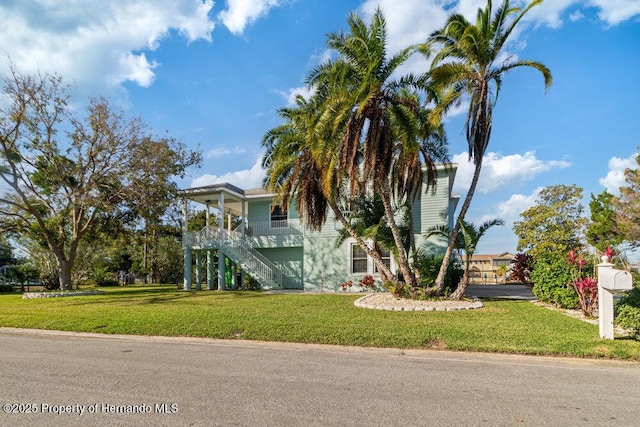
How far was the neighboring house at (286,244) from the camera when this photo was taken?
63.7 feet

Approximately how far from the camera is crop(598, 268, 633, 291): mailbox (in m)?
7.14

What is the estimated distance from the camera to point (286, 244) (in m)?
21.6

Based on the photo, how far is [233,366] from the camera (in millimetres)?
6281

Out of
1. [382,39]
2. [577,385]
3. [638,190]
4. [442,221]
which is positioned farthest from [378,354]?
[638,190]

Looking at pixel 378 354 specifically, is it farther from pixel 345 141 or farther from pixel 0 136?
pixel 0 136

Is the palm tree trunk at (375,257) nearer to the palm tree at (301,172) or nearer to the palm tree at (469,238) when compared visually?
the palm tree at (301,172)

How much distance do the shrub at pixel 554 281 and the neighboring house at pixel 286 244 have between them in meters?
5.46

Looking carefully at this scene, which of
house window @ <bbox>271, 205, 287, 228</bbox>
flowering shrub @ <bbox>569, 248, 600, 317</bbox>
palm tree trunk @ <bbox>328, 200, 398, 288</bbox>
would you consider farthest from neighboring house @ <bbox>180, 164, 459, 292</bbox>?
flowering shrub @ <bbox>569, 248, 600, 317</bbox>

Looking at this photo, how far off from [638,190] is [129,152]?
3319 cm

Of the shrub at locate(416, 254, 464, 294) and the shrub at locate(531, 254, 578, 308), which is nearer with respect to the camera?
the shrub at locate(531, 254, 578, 308)

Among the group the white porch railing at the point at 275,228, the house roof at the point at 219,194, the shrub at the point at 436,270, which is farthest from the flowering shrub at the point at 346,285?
the house roof at the point at 219,194

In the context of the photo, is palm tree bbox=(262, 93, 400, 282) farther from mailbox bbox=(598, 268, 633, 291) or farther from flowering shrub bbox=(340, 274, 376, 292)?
mailbox bbox=(598, 268, 633, 291)

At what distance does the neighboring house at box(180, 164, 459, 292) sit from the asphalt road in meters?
12.5

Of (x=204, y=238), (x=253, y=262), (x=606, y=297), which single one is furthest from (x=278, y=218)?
(x=606, y=297)
